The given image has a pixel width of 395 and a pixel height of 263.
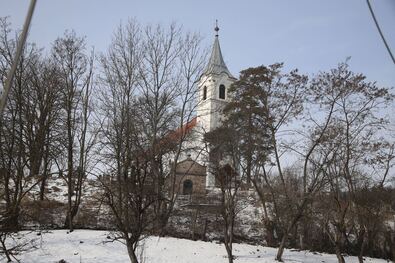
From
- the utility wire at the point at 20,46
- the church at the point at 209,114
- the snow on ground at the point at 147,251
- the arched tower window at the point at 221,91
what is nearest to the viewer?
the utility wire at the point at 20,46

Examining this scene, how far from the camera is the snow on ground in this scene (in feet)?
42.4

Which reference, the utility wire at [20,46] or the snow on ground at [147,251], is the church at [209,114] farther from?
the utility wire at [20,46]

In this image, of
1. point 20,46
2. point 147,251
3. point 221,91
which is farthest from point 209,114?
point 20,46

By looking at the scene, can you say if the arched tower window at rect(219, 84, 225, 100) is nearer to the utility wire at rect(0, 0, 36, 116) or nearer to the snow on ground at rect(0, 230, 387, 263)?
the snow on ground at rect(0, 230, 387, 263)

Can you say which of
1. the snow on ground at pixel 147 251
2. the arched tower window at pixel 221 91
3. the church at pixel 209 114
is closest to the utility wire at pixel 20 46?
the snow on ground at pixel 147 251

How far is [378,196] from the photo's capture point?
61.3ft

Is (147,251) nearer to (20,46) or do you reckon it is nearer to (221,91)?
(20,46)

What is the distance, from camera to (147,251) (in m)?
14.7

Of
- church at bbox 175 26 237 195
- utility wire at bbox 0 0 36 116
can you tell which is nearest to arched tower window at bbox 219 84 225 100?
church at bbox 175 26 237 195

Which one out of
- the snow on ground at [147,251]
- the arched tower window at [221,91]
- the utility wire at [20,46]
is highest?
the arched tower window at [221,91]

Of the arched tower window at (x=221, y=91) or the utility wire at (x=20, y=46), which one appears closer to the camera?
the utility wire at (x=20, y=46)

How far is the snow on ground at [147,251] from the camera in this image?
12930 mm

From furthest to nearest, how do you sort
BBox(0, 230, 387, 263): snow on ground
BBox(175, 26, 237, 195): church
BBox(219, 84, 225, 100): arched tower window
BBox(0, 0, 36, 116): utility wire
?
BBox(219, 84, 225, 100): arched tower window, BBox(175, 26, 237, 195): church, BBox(0, 230, 387, 263): snow on ground, BBox(0, 0, 36, 116): utility wire

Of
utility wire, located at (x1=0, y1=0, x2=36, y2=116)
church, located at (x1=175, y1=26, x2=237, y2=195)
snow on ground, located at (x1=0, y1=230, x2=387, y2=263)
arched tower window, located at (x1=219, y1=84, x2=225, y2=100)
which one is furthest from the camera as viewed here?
arched tower window, located at (x1=219, y1=84, x2=225, y2=100)
